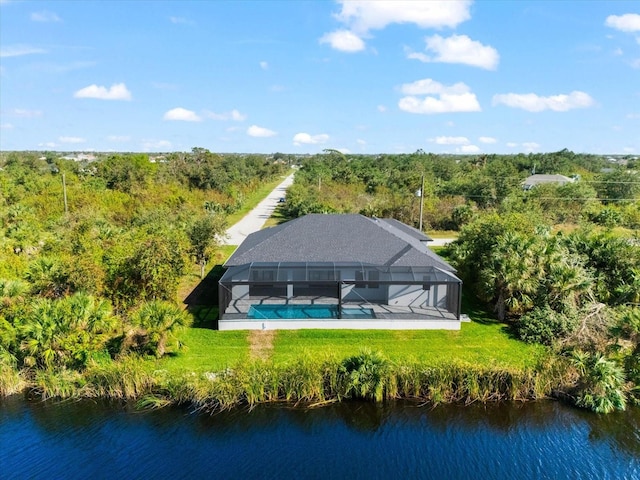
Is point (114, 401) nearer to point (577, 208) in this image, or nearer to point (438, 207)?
point (438, 207)

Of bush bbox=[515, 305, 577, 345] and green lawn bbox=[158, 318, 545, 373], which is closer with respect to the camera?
green lawn bbox=[158, 318, 545, 373]

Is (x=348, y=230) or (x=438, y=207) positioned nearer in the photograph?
(x=348, y=230)

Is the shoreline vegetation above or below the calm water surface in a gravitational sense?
above

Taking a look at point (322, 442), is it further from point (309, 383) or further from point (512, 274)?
point (512, 274)

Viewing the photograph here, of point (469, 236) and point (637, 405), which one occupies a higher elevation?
point (469, 236)

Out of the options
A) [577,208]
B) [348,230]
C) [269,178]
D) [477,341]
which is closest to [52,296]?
[348,230]

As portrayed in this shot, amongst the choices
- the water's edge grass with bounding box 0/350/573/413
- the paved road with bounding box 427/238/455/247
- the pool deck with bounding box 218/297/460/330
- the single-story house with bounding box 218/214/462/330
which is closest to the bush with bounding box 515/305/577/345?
the pool deck with bounding box 218/297/460/330

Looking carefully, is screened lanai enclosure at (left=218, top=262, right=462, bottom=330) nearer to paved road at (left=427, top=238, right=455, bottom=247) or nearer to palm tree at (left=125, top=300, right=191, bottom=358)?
palm tree at (left=125, top=300, right=191, bottom=358)

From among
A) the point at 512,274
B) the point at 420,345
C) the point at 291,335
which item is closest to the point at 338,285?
the point at 291,335
